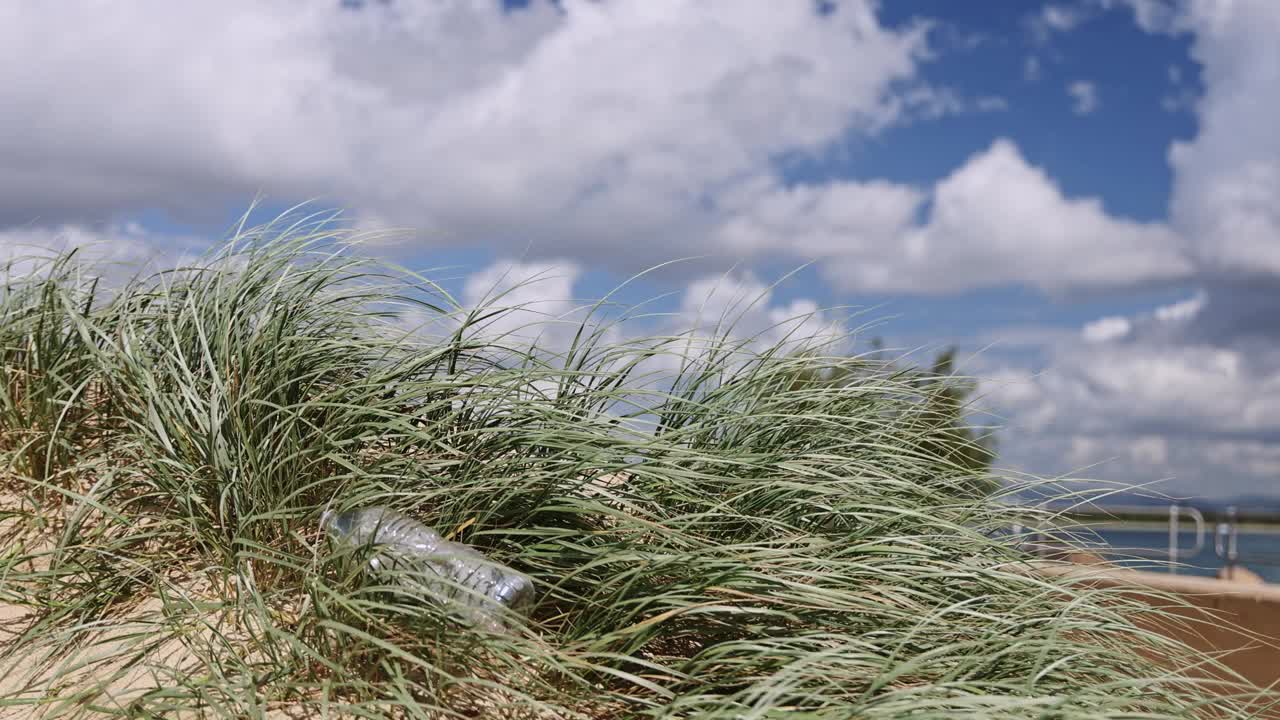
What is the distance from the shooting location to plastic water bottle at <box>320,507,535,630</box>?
2055 millimetres

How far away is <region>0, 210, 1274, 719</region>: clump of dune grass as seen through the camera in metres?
2.00

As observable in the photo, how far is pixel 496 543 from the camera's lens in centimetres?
239

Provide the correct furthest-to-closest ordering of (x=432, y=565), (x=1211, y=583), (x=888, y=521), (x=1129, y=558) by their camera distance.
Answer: (x=1211, y=583)
(x=1129, y=558)
(x=888, y=521)
(x=432, y=565)

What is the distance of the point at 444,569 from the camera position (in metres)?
2.17

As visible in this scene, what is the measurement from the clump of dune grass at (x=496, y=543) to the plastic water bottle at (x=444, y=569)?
53mm

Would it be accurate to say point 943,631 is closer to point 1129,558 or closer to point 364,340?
point 1129,558

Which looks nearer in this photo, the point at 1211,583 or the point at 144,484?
the point at 144,484

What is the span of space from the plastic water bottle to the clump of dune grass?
0.17 ft

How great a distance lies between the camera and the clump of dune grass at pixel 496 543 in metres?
2.00

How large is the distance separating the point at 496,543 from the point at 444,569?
233 millimetres

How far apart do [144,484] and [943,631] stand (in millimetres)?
2037

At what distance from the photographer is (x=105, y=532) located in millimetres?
2717

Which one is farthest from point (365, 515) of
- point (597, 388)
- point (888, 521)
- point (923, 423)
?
point (923, 423)

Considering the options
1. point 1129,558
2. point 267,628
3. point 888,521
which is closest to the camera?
point 267,628
